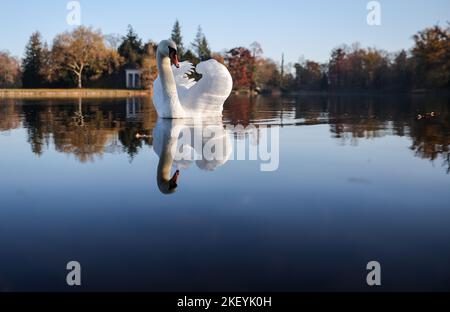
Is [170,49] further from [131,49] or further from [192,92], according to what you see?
[131,49]

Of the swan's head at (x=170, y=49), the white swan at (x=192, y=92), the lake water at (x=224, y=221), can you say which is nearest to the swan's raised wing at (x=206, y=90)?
the white swan at (x=192, y=92)

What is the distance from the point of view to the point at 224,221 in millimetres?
5836

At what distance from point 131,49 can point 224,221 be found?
83.1 metres

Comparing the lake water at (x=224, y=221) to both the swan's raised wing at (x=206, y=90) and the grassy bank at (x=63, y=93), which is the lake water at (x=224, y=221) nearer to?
the swan's raised wing at (x=206, y=90)

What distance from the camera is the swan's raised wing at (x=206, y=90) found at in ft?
60.2

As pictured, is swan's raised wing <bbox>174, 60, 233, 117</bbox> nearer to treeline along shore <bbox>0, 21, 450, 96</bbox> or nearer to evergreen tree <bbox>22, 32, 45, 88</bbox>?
treeline along shore <bbox>0, 21, 450, 96</bbox>

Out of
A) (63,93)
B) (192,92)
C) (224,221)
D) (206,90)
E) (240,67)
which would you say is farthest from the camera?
(240,67)

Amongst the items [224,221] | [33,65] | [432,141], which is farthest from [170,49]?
[33,65]

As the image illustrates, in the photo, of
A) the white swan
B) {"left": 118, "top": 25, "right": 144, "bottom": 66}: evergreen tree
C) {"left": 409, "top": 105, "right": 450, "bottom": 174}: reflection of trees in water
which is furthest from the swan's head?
{"left": 118, "top": 25, "right": 144, "bottom": 66}: evergreen tree

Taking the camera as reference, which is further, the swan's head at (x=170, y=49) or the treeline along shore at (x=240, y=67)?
the treeline along shore at (x=240, y=67)

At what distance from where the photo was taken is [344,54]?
100m

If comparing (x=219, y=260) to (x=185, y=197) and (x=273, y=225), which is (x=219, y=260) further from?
(x=185, y=197)

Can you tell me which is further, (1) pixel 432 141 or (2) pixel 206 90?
(2) pixel 206 90
